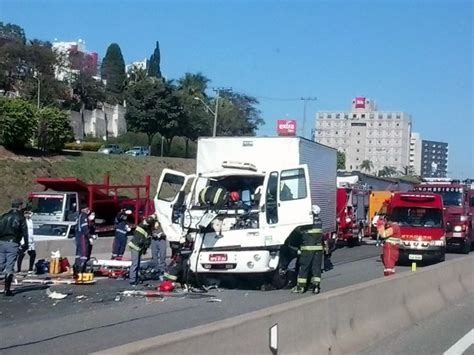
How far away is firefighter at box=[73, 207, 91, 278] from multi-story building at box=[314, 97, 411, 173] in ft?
430

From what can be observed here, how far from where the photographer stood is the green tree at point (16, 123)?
5022cm

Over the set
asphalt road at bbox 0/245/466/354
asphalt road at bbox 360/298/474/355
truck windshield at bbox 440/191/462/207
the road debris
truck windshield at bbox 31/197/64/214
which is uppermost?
truck windshield at bbox 440/191/462/207

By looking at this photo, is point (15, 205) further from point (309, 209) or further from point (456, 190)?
point (456, 190)

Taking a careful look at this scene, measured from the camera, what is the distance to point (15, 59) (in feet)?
279

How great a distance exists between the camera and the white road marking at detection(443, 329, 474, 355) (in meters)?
10.2

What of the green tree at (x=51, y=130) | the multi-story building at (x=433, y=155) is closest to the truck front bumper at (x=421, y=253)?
the green tree at (x=51, y=130)

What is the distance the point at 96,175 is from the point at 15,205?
3773 centimetres

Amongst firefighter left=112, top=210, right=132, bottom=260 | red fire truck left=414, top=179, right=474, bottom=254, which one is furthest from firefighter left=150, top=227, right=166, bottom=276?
red fire truck left=414, top=179, right=474, bottom=254

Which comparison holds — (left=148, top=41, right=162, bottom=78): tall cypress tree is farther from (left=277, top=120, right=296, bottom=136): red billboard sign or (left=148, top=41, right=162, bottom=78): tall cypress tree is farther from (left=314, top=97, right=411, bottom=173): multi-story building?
(left=277, top=120, right=296, bottom=136): red billboard sign

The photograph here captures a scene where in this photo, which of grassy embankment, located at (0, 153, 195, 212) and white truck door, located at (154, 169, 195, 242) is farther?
grassy embankment, located at (0, 153, 195, 212)

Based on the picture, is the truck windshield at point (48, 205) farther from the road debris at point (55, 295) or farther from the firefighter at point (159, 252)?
the road debris at point (55, 295)

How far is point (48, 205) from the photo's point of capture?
28.4 meters

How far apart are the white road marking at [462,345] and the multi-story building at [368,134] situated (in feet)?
458

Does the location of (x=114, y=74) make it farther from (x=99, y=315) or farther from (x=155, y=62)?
(x=99, y=315)
